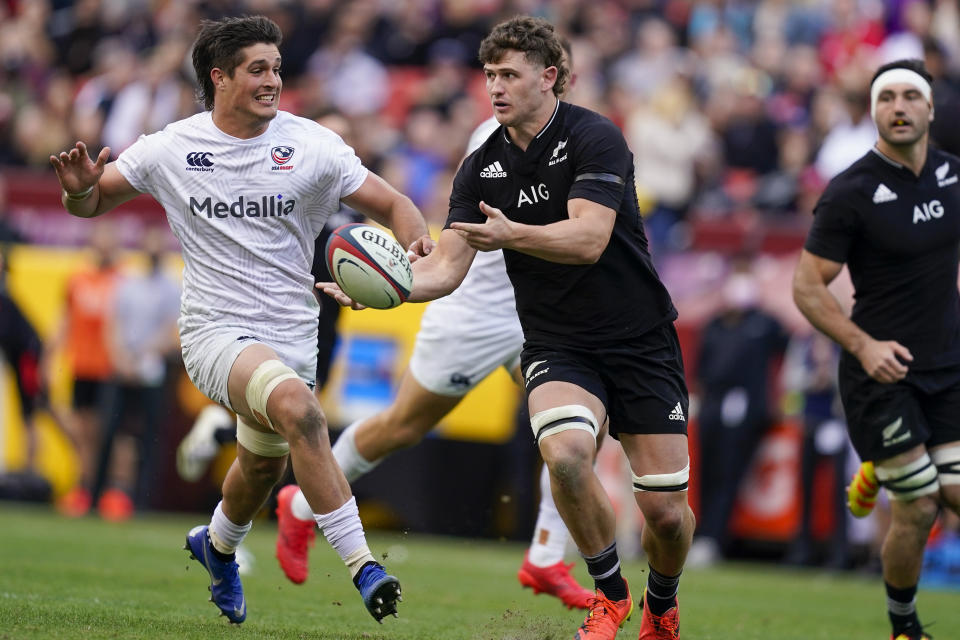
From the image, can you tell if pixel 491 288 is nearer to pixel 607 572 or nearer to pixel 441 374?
pixel 441 374

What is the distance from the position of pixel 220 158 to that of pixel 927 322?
3.76m

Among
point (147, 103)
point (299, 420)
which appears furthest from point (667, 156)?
point (299, 420)

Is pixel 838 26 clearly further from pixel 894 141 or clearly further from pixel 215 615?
pixel 215 615

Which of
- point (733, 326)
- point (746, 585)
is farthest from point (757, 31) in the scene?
point (746, 585)

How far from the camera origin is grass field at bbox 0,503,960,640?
7031 millimetres

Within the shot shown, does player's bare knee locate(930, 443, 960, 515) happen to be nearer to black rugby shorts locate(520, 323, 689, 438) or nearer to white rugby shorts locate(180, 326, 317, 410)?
black rugby shorts locate(520, 323, 689, 438)

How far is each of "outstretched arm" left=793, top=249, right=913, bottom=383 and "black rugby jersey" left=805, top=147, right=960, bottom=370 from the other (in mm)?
85

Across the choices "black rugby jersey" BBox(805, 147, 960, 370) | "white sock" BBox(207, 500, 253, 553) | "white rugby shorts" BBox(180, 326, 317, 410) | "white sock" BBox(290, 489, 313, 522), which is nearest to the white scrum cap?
"black rugby jersey" BBox(805, 147, 960, 370)

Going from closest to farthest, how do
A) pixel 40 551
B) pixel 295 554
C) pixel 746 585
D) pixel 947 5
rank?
pixel 295 554, pixel 40 551, pixel 746 585, pixel 947 5

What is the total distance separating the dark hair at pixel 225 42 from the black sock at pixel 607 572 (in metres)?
2.81

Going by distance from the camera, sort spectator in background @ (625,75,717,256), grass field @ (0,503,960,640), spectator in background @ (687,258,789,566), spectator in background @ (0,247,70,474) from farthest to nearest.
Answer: spectator in background @ (625,75,717,256) → spectator in background @ (0,247,70,474) → spectator in background @ (687,258,789,566) → grass field @ (0,503,960,640)

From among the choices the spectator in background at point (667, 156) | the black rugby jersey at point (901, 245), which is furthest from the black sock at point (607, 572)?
the spectator in background at point (667, 156)

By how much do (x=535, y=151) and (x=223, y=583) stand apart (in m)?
2.63

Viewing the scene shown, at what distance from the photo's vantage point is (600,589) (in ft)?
22.0
